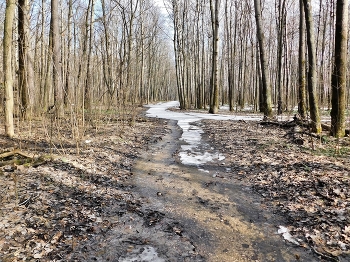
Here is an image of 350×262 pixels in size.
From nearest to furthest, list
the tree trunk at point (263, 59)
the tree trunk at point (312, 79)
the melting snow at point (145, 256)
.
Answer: the melting snow at point (145, 256)
the tree trunk at point (312, 79)
the tree trunk at point (263, 59)

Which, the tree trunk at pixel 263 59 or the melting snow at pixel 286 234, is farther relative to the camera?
the tree trunk at pixel 263 59

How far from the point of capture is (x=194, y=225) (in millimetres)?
3584

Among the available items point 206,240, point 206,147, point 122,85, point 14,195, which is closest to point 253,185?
point 206,240

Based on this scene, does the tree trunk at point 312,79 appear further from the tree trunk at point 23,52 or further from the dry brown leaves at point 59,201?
the tree trunk at point 23,52

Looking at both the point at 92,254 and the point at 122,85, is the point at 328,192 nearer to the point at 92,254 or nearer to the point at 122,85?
the point at 92,254

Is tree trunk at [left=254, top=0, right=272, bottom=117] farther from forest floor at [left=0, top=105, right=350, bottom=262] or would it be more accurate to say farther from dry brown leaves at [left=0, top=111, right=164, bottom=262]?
dry brown leaves at [left=0, top=111, right=164, bottom=262]

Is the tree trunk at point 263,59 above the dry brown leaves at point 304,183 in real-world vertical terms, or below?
above

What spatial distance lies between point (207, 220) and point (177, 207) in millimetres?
599

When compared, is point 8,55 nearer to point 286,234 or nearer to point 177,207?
point 177,207

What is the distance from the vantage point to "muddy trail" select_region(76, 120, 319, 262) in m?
2.94

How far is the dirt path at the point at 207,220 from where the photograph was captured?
117 inches

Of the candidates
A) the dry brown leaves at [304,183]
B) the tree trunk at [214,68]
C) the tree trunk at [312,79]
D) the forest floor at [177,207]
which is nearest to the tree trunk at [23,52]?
the forest floor at [177,207]

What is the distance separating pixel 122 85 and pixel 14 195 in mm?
6429

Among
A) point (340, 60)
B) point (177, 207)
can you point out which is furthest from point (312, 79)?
point (177, 207)
